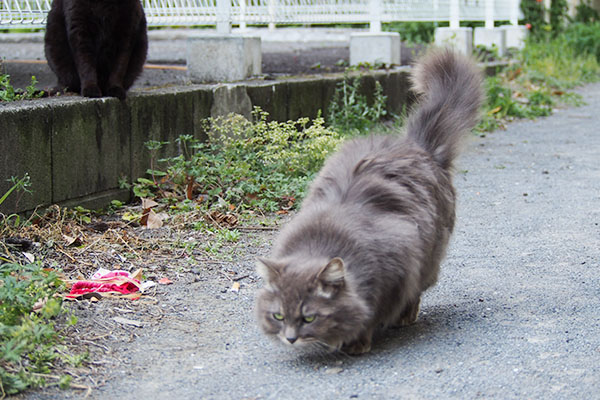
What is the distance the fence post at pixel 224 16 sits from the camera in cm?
666

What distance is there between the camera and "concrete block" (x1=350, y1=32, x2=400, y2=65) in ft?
28.2

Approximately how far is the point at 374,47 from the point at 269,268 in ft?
20.1

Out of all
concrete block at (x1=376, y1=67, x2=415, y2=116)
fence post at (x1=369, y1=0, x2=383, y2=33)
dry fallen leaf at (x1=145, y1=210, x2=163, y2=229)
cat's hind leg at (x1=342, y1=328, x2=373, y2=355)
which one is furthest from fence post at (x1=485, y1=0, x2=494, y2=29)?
cat's hind leg at (x1=342, y1=328, x2=373, y2=355)

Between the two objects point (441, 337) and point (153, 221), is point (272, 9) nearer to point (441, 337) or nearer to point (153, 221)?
point (153, 221)

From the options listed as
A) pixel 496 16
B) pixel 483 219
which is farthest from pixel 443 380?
pixel 496 16

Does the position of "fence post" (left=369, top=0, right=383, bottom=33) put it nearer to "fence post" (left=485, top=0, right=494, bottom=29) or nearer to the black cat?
the black cat

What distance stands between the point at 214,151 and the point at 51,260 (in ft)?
6.69

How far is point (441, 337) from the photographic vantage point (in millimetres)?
3248

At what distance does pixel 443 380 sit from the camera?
2.78m

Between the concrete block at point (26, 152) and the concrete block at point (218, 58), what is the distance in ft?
7.22

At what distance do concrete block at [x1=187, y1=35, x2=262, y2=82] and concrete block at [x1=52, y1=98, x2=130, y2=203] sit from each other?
1.57 meters

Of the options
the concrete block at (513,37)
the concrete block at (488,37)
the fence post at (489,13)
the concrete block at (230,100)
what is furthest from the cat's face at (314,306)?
the concrete block at (513,37)

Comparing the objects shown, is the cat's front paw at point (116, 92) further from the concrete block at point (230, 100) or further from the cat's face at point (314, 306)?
the cat's face at point (314, 306)

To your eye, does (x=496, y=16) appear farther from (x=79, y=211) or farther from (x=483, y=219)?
(x=79, y=211)
